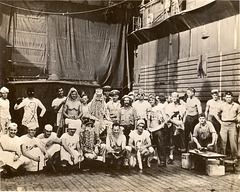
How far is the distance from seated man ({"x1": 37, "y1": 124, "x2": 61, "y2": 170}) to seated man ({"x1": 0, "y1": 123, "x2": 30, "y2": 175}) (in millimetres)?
532

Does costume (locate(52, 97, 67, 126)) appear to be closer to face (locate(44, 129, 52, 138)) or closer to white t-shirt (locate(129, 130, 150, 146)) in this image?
face (locate(44, 129, 52, 138))

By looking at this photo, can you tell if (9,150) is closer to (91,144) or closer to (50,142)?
(50,142)

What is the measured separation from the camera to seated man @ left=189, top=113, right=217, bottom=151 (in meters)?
7.26

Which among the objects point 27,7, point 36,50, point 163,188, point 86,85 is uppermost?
point 27,7

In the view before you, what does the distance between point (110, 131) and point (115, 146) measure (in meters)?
0.38

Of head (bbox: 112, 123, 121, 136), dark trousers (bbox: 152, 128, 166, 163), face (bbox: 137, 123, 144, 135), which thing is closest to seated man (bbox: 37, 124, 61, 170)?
head (bbox: 112, 123, 121, 136)

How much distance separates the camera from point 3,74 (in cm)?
1149

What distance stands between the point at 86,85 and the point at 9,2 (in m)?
4.83

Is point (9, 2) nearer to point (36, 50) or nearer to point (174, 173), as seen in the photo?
point (36, 50)

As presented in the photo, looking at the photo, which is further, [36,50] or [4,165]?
[36,50]

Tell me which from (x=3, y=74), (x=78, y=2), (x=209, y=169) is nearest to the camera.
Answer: (x=209, y=169)

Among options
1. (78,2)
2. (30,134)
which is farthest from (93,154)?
(78,2)

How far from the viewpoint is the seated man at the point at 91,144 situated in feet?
23.9

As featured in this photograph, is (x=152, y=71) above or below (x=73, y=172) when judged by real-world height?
above
